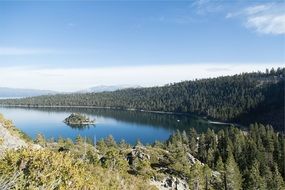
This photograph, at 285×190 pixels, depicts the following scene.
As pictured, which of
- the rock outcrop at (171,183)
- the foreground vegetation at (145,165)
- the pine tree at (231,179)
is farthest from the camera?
the pine tree at (231,179)

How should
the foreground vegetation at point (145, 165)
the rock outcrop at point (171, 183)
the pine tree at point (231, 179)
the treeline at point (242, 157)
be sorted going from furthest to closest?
the treeline at point (242, 157), the pine tree at point (231, 179), the rock outcrop at point (171, 183), the foreground vegetation at point (145, 165)

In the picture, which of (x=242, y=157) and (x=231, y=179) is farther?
(x=242, y=157)

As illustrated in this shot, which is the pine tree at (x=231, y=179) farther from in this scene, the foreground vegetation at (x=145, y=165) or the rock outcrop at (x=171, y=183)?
the rock outcrop at (x=171, y=183)

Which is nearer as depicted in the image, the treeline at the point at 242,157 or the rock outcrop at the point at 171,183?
the rock outcrop at the point at 171,183

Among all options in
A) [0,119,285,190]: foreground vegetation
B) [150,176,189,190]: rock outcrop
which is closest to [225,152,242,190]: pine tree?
[0,119,285,190]: foreground vegetation

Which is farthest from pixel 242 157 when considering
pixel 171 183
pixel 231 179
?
pixel 171 183

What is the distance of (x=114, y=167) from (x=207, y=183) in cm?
2414

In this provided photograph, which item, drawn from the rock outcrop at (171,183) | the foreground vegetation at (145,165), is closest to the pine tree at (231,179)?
the foreground vegetation at (145,165)

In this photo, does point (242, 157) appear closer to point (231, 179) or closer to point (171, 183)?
point (231, 179)

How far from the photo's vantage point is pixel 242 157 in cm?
10681

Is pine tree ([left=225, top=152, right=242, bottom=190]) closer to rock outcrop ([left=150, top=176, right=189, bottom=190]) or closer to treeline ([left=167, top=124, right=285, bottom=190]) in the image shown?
treeline ([left=167, top=124, right=285, bottom=190])

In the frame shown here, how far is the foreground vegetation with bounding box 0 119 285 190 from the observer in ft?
74.3

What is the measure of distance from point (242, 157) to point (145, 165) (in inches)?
1688

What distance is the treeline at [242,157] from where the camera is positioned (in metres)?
81.8
